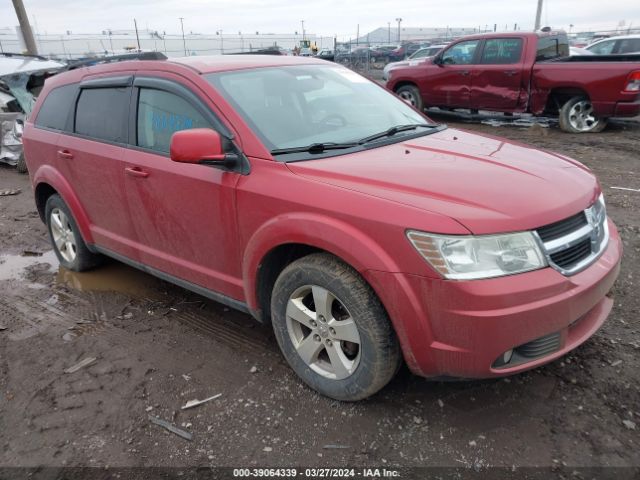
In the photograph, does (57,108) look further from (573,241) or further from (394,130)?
(573,241)

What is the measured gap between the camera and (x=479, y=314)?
7.14 feet

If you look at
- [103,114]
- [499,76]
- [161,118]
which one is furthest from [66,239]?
[499,76]

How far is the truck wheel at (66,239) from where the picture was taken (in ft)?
14.8

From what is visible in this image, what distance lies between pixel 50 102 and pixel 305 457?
3.77 m

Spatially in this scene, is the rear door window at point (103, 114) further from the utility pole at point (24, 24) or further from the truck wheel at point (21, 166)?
the utility pole at point (24, 24)

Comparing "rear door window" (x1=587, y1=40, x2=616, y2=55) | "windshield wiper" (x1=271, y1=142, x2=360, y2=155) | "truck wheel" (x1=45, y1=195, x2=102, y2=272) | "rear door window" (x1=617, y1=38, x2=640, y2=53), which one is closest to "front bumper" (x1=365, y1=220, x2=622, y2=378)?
"windshield wiper" (x1=271, y1=142, x2=360, y2=155)

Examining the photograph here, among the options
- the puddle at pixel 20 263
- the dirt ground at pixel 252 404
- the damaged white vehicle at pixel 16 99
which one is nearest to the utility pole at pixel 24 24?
the damaged white vehicle at pixel 16 99

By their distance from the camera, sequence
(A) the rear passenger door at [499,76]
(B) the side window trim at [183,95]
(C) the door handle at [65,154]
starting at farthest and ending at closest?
(A) the rear passenger door at [499,76]
(C) the door handle at [65,154]
(B) the side window trim at [183,95]

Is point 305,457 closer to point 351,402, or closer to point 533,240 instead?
point 351,402

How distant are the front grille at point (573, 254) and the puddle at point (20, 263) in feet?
14.7

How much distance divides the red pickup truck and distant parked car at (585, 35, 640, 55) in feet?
15.1

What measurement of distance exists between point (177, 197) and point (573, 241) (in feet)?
7.37

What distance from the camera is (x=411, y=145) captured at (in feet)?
10.2

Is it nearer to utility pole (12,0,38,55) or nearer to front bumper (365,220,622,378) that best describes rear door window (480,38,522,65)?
front bumper (365,220,622,378)
